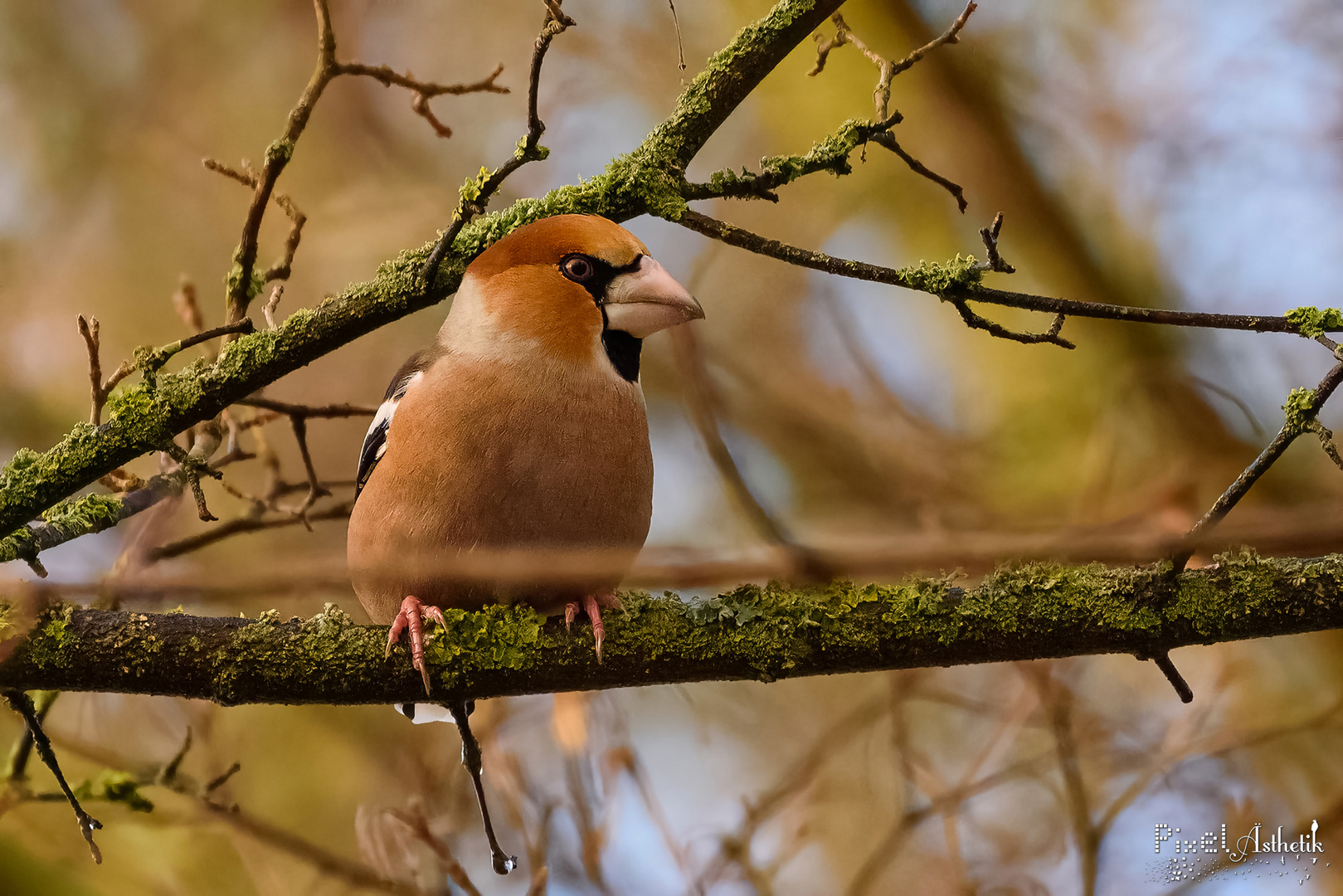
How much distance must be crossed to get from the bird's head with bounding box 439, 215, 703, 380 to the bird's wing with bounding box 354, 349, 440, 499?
6.7 inches

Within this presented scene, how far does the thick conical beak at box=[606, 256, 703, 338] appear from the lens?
6.82ft

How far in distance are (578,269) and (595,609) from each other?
29.2 inches

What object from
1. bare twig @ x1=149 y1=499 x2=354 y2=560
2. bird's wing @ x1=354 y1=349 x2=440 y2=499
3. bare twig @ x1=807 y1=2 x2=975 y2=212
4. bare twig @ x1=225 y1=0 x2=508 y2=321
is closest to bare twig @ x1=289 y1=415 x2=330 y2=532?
bare twig @ x1=149 y1=499 x2=354 y2=560

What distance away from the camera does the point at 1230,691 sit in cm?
317

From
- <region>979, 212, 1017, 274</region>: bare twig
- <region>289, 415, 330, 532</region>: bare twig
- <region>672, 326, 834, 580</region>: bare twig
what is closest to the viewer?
<region>672, 326, 834, 580</region>: bare twig

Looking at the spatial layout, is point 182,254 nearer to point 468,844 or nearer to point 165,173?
point 165,173

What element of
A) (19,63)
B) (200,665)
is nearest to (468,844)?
(200,665)

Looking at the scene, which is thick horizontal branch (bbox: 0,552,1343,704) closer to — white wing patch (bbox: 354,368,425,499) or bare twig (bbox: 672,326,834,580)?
bare twig (bbox: 672,326,834,580)

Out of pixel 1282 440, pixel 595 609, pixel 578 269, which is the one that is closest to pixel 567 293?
pixel 578 269

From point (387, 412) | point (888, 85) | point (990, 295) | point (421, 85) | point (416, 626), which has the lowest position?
point (416, 626)

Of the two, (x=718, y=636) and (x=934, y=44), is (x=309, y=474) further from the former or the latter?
(x=934, y=44)

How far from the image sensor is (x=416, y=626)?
5.82ft

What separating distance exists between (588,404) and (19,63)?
3.03 meters

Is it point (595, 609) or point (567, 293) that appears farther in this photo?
point (567, 293)
